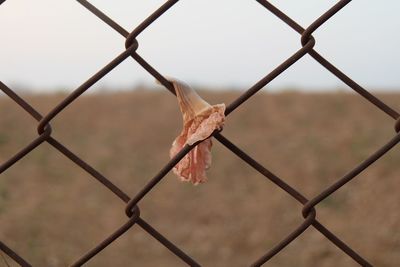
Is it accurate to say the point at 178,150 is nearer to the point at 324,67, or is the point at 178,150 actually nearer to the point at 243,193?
the point at 324,67

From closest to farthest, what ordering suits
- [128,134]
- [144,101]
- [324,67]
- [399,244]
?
1. [324,67]
2. [399,244]
3. [128,134]
4. [144,101]

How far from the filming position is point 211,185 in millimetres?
6676

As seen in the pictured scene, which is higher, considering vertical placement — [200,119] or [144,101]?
[144,101]

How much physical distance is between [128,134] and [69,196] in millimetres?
2868

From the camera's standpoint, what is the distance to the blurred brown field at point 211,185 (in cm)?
452

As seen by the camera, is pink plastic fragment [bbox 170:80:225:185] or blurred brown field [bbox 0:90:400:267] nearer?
pink plastic fragment [bbox 170:80:225:185]

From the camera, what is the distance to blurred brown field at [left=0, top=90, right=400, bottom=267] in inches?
178

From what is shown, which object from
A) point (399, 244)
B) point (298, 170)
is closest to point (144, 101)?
point (298, 170)

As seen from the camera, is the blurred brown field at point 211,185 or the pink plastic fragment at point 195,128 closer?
the pink plastic fragment at point 195,128

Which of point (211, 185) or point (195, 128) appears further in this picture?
point (211, 185)

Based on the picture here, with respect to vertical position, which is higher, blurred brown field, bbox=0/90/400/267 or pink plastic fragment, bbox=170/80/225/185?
blurred brown field, bbox=0/90/400/267

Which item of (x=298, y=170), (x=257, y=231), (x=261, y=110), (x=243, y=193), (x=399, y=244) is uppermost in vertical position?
(x=261, y=110)

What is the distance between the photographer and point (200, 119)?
0.78 metres

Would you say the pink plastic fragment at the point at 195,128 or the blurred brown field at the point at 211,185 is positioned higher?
the blurred brown field at the point at 211,185
